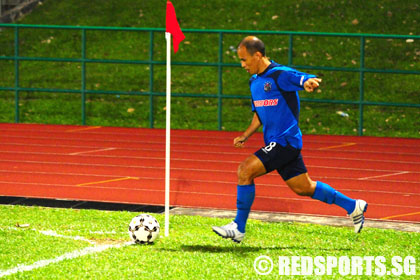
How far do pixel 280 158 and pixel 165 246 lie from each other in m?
1.26

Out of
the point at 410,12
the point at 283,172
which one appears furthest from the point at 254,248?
the point at 410,12

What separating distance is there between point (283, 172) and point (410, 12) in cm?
1856

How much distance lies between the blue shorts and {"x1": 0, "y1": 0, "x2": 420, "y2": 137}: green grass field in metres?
10.9

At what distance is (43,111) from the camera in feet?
66.6

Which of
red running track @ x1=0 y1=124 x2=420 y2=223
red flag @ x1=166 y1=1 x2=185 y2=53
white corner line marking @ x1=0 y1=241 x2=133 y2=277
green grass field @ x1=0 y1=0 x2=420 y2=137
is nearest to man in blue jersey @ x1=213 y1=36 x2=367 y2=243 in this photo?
red flag @ x1=166 y1=1 x2=185 y2=53

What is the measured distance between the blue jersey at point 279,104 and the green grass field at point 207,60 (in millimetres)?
10939

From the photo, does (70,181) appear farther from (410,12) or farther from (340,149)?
(410,12)

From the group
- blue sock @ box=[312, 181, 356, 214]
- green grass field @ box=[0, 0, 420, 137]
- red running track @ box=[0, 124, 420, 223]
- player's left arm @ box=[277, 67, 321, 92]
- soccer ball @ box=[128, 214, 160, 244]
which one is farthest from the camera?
green grass field @ box=[0, 0, 420, 137]

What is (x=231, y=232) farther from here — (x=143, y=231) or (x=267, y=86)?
(x=267, y=86)

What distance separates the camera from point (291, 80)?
24.2 feet

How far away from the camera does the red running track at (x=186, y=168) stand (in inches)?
405

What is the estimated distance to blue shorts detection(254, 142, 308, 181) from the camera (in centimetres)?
742

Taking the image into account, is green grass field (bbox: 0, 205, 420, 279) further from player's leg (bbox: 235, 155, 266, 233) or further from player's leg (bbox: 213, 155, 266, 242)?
player's leg (bbox: 235, 155, 266, 233)

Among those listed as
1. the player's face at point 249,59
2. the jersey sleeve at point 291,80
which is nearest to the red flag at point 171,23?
the player's face at point 249,59
